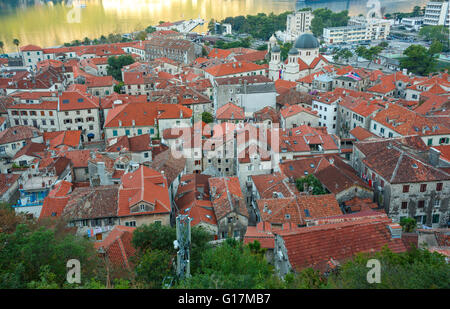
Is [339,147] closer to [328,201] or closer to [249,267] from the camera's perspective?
[328,201]

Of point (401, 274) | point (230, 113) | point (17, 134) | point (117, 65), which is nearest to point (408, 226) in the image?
point (401, 274)

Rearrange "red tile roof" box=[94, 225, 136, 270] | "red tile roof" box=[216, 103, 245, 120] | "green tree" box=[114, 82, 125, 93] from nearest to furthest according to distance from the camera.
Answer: "red tile roof" box=[94, 225, 136, 270] → "red tile roof" box=[216, 103, 245, 120] → "green tree" box=[114, 82, 125, 93]

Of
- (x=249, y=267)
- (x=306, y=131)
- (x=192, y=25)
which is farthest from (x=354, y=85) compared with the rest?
(x=192, y=25)

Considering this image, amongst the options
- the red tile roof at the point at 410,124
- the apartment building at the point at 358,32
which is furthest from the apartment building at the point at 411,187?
the apartment building at the point at 358,32

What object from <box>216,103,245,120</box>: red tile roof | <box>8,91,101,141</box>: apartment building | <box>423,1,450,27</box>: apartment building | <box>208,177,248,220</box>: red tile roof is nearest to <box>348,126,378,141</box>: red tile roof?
<box>216,103,245,120</box>: red tile roof

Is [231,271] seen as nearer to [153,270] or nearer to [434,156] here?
[153,270]

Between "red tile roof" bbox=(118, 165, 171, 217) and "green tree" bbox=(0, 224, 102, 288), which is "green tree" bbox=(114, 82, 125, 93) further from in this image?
"green tree" bbox=(0, 224, 102, 288)

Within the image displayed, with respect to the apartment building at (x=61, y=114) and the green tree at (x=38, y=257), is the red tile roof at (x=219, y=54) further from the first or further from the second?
the green tree at (x=38, y=257)
